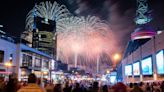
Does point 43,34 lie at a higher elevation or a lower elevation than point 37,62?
higher

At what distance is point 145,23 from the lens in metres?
99.6

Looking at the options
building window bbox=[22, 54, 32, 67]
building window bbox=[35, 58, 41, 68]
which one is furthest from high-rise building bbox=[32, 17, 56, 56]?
building window bbox=[22, 54, 32, 67]

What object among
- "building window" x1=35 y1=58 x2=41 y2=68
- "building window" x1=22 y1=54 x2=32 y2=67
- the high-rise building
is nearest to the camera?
"building window" x1=22 y1=54 x2=32 y2=67

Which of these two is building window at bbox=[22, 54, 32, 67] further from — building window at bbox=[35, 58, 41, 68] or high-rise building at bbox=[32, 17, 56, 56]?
high-rise building at bbox=[32, 17, 56, 56]

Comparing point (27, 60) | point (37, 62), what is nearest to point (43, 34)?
point (37, 62)

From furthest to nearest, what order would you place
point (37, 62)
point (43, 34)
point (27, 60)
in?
1. point (43, 34)
2. point (37, 62)
3. point (27, 60)

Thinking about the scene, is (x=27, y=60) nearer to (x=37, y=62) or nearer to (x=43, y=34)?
(x=37, y=62)

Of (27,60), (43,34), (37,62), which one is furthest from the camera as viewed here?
(43,34)

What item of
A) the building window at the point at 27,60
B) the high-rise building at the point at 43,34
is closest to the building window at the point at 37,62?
the building window at the point at 27,60

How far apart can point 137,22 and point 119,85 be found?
86.9 m

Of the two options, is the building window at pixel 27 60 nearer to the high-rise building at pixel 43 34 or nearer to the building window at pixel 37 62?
the building window at pixel 37 62

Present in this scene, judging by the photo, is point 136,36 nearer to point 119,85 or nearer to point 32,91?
point 119,85

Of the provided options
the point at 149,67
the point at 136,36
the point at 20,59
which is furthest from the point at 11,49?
the point at 136,36

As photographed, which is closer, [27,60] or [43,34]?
[27,60]
